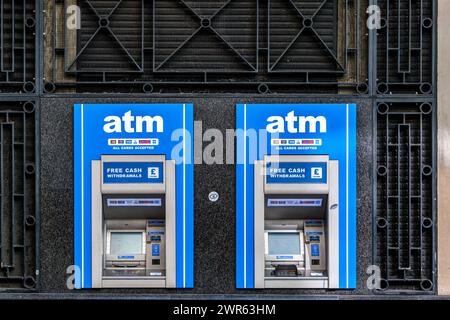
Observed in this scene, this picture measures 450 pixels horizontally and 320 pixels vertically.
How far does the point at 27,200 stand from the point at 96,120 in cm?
119

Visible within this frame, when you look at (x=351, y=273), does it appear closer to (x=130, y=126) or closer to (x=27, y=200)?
(x=130, y=126)

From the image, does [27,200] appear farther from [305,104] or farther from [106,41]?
[305,104]

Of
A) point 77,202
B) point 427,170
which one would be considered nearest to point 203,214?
point 77,202

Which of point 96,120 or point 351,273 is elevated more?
point 96,120

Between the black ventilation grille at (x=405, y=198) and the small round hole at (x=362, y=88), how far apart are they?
0.22 m

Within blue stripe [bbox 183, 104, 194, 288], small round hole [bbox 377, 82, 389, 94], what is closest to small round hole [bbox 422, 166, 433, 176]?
small round hole [bbox 377, 82, 389, 94]

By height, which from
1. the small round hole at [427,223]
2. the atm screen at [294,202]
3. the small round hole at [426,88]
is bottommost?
the small round hole at [427,223]

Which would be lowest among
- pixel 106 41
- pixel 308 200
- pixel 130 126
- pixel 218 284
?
pixel 218 284

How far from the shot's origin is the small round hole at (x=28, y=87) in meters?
7.59

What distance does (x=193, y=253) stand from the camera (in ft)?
24.6

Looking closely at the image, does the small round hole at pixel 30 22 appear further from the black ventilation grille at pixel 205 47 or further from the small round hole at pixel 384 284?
the small round hole at pixel 384 284

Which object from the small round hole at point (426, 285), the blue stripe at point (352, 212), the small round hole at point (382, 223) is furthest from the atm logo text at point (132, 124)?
the small round hole at point (426, 285)

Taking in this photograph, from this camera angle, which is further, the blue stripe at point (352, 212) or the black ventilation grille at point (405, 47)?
the black ventilation grille at point (405, 47)

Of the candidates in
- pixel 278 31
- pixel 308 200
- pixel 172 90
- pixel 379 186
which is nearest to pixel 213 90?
pixel 172 90
